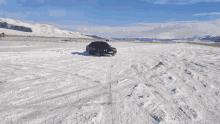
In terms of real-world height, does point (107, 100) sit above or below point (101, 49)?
below

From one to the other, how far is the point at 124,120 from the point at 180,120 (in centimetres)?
144

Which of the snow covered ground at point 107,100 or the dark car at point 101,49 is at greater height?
the dark car at point 101,49

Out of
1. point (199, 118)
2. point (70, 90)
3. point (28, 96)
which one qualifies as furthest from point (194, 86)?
point (28, 96)

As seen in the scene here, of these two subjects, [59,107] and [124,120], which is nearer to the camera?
[124,120]

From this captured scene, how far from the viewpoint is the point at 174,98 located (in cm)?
386

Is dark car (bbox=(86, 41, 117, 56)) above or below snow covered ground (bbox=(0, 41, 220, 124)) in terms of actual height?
above

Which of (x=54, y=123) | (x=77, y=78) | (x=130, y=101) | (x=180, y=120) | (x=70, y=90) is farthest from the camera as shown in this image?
(x=77, y=78)

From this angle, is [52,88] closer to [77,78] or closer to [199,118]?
[77,78]

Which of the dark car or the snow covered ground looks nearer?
the snow covered ground

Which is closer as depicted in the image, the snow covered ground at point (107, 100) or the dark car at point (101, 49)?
the snow covered ground at point (107, 100)

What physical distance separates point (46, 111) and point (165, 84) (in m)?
4.68

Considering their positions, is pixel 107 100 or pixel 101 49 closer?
pixel 107 100

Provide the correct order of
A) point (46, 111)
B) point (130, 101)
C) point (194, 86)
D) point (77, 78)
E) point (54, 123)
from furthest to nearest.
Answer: point (77, 78)
point (194, 86)
point (130, 101)
point (46, 111)
point (54, 123)

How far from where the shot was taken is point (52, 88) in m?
4.40
